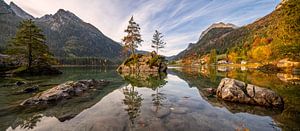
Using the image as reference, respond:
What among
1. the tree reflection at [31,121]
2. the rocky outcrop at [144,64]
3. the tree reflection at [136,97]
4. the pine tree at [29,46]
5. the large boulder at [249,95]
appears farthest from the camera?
the rocky outcrop at [144,64]

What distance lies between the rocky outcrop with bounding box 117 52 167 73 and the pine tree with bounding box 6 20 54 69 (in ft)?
85.1

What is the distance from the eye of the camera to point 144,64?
5566 centimetres

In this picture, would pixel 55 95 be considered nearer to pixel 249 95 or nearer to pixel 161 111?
pixel 161 111

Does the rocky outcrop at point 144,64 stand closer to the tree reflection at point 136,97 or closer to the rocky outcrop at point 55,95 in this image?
the tree reflection at point 136,97

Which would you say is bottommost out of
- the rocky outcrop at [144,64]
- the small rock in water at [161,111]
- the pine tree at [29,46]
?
the small rock in water at [161,111]

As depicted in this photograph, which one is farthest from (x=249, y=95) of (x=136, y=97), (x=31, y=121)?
(x=31, y=121)

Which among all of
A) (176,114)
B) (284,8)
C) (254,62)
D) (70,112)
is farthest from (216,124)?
(254,62)

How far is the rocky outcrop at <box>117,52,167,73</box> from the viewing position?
179ft

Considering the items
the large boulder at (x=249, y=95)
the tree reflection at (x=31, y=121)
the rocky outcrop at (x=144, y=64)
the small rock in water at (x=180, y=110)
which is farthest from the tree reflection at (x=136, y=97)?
the rocky outcrop at (x=144, y=64)

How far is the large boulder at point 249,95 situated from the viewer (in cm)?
1125

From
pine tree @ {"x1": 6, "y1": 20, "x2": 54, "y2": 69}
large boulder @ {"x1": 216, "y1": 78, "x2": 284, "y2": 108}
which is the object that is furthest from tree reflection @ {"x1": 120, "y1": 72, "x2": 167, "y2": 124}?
pine tree @ {"x1": 6, "y1": 20, "x2": 54, "y2": 69}

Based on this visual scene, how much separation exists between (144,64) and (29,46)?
3283 centimetres

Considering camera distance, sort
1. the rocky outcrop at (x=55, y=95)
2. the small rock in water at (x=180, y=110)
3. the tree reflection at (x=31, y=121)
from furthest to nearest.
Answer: the rocky outcrop at (x=55, y=95) → the small rock in water at (x=180, y=110) → the tree reflection at (x=31, y=121)

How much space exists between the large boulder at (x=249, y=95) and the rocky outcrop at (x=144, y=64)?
133 feet
